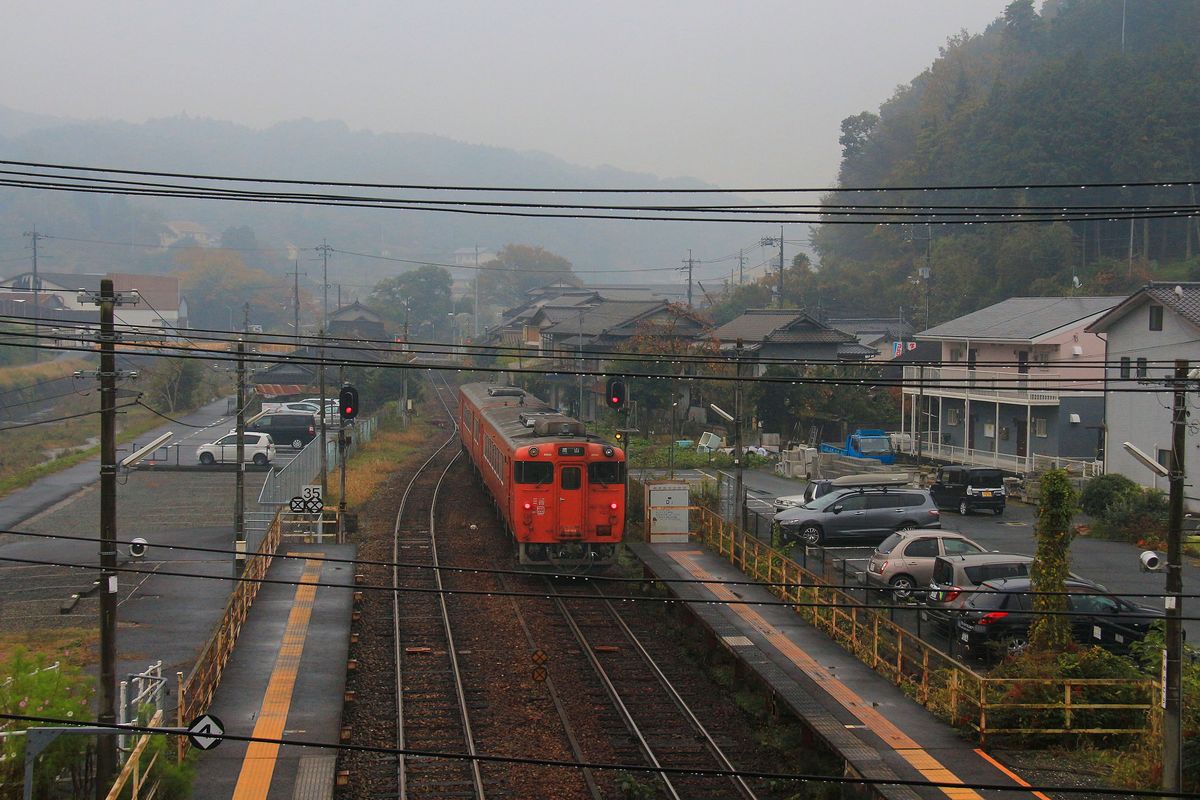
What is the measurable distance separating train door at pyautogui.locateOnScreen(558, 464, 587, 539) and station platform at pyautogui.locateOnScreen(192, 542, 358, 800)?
365cm

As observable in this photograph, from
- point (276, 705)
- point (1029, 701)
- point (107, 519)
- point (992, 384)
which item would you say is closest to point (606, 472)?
point (276, 705)

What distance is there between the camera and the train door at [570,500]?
18.8 meters

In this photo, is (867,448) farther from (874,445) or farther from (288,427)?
(288,427)

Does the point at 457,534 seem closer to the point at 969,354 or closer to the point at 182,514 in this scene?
the point at 182,514

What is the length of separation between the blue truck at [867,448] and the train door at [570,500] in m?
18.0

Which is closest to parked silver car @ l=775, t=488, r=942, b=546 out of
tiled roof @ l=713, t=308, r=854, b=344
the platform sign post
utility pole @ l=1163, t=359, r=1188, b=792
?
the platform sign post

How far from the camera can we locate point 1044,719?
11.1 metres

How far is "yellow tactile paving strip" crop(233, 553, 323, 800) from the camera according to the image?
976 centimetres

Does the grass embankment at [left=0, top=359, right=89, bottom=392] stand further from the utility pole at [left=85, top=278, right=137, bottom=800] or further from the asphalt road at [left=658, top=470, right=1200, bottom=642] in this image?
the utility pole at [left=85, top=278, right=137, bottom=800]

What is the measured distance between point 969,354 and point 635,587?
72.6 feet

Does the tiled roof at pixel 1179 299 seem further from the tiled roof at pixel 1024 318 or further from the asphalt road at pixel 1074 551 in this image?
the asphalt road at pixel 1074 551

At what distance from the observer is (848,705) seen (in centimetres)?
1182

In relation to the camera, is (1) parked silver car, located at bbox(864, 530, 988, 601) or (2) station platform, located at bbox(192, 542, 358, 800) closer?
(2) station platform, located at bbox(192, 542, 358, 800)

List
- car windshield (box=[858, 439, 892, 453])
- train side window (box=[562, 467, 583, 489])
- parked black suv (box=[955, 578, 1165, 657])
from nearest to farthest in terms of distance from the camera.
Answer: parked black suv (box=[955, 578, 1165, 657]) < train side window (box=[562, 467, 583, 489]) < car windshield (box=[858, 439, 892, 453])
